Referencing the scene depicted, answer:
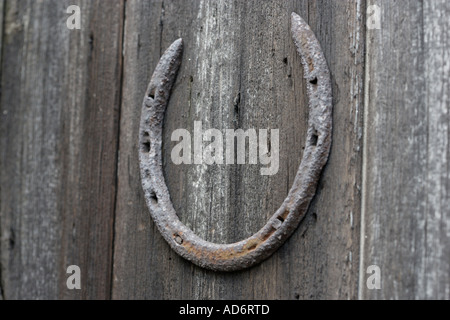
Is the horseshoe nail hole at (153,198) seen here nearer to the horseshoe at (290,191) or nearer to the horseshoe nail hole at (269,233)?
the horseshoe at (290,191)

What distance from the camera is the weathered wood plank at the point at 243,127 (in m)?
0.91

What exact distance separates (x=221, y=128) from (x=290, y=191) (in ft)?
0.65

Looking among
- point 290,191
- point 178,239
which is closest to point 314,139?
point 290,191

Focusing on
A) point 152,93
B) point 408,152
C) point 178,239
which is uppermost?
point 152,93

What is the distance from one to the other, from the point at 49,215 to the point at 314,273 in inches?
25.0

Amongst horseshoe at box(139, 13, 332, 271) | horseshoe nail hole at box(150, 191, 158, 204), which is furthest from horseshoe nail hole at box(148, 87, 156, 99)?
horseshoe nail hole at box(150, 191, 158, 204)

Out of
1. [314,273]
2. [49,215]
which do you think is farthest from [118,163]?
[314,273]

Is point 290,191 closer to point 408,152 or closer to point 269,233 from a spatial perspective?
point 269,233

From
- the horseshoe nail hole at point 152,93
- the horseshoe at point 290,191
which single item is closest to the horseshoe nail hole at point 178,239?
the horseshoe at point 290,191

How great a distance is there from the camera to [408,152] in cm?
84

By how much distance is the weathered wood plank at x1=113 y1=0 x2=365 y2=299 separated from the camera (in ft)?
2.97

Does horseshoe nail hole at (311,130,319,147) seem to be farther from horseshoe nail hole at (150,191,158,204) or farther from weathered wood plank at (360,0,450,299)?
horseshoe nail hole at (150,191,158,204)

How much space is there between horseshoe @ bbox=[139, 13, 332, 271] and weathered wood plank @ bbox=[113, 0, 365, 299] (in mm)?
18
